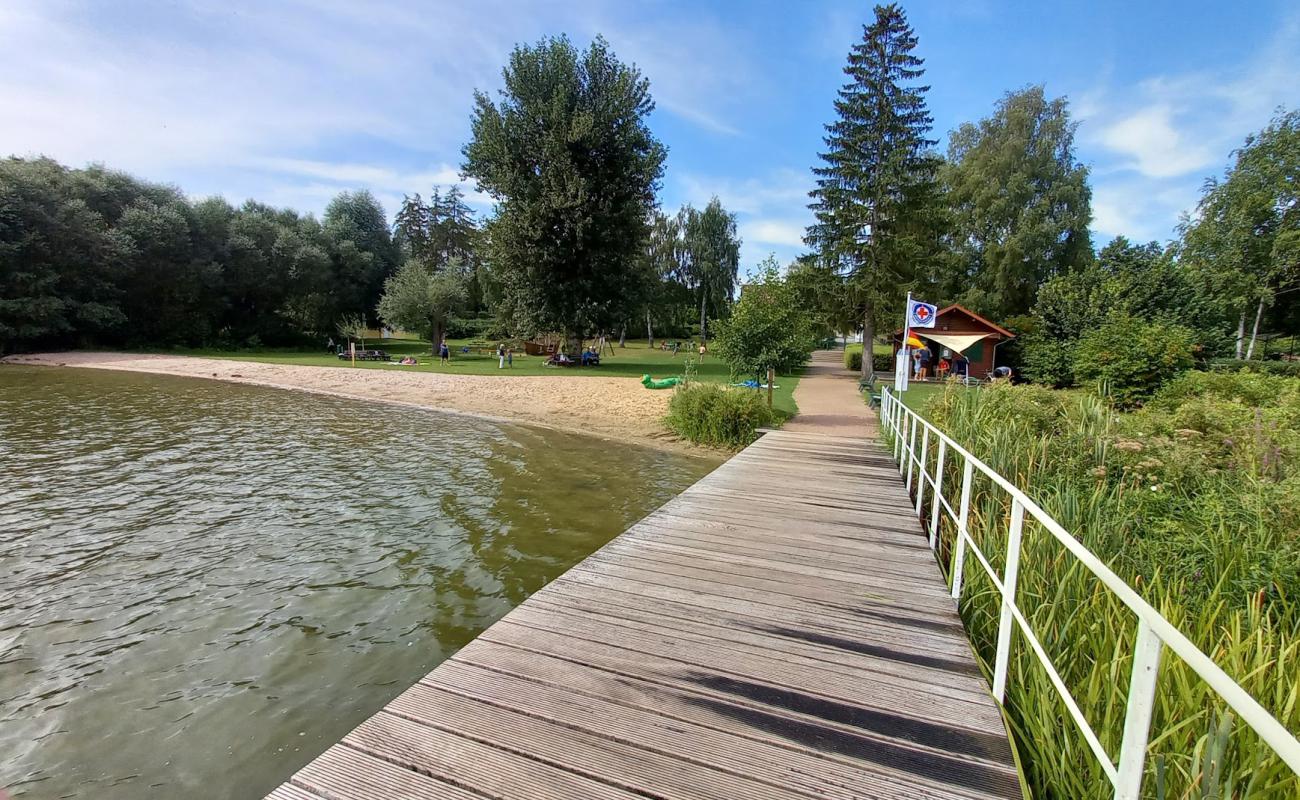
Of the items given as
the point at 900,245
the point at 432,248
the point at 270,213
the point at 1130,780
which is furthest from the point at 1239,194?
the point at 432,248

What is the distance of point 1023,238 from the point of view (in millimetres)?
29531

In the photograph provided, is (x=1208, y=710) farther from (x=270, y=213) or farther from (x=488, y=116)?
(x=270, y=213)

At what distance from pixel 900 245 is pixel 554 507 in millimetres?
20994

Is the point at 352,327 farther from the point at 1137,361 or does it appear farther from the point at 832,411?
the point at 1137,361

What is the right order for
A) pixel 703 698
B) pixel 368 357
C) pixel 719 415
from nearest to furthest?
pixel 703 698 → pixel 719 415 → pixel 368 357

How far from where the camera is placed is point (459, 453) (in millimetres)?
11062

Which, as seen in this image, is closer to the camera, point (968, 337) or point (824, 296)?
point (968, 337)

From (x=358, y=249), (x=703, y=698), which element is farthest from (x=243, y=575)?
(x=358, y=249)

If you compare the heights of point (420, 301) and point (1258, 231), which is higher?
point (1258, 231)

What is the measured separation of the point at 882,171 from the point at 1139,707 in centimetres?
2593

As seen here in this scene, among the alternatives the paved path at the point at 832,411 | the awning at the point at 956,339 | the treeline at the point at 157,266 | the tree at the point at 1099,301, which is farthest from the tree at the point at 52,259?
the tree at the point at 1099,301

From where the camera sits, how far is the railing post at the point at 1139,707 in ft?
4.54

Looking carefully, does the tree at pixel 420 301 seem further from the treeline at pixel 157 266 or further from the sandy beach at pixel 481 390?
the treeline at pixel 157 266

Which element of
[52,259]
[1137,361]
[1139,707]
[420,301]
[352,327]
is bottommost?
[1139,707]
